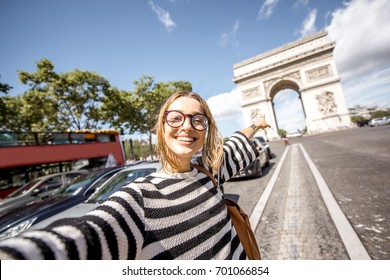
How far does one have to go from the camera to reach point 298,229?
2959mm

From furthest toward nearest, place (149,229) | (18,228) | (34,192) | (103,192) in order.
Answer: (34,192) < (103,192) < (18,228) < (149,229)

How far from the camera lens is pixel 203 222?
98cm

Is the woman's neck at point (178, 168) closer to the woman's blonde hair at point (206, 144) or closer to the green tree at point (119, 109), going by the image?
the woman's blonde hair at point (206, 144)

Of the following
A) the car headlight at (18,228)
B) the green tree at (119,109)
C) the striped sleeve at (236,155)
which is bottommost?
the car headlight at (18,228)

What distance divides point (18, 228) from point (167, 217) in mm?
3856

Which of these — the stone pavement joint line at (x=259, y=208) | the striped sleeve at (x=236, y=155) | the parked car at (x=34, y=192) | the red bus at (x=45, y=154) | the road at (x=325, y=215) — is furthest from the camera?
the red bus at (x=45, y=154)

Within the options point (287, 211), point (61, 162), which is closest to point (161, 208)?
point (287, 211)

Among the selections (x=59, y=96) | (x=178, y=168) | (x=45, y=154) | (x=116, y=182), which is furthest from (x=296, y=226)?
(x=59, y=96)

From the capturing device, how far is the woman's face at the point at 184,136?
3.67 feet

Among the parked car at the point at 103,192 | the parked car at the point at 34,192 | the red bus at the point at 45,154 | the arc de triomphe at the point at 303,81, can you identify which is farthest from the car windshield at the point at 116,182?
the arc de triomphe at the point at 303,81

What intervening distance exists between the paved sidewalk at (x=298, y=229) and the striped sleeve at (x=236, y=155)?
1.56 meters

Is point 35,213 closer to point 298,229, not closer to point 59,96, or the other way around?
point 298,229
